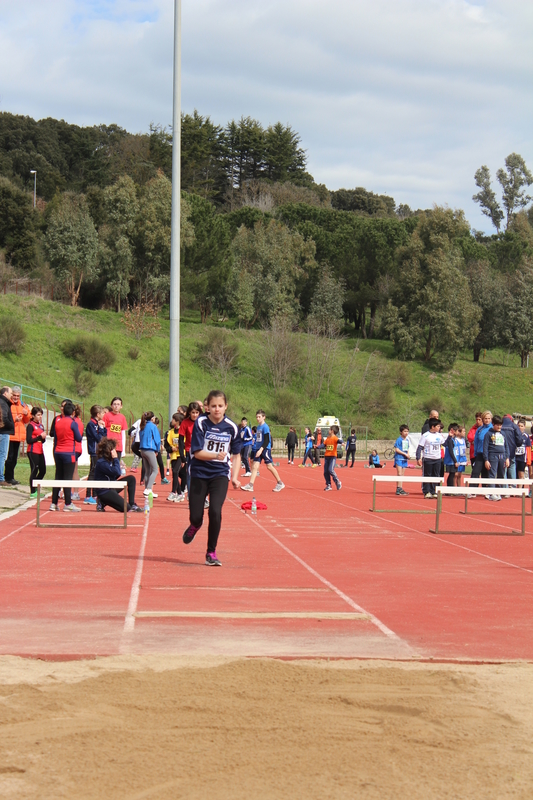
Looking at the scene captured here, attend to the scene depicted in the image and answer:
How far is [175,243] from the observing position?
20.4 metres

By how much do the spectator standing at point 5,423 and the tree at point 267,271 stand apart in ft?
162

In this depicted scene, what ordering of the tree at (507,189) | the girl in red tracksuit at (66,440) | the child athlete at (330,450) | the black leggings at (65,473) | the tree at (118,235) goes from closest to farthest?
the girl in red tracksuit at (66,440) < the black leggings at (65,473) < the child athlete at (330,450) < the tree at (118,235) < the tree at (507,189)

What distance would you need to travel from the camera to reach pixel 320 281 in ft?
238

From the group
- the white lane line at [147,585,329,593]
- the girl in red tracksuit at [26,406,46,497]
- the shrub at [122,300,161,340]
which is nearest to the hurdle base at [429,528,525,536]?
the white lane line at [147,585,329,593]

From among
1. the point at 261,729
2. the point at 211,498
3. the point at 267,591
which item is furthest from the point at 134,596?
the point at 261,729

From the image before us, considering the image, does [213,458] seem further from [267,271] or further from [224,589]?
[267,271]

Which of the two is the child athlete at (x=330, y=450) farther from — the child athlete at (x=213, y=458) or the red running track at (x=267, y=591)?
the child athlete at (x=213, y=458)

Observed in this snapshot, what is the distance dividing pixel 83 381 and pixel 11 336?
4.90 meters

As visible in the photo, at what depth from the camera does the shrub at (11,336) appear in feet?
163

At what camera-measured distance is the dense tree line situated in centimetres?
6244

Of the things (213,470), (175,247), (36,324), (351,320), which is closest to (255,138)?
(351,320)

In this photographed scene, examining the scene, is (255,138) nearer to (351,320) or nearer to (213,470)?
(351,320)

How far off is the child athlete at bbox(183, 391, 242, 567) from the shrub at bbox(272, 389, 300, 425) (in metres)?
44.9

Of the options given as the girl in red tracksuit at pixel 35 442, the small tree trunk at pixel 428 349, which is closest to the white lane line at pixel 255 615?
the girl in red tracksuit at pixel 35 442
